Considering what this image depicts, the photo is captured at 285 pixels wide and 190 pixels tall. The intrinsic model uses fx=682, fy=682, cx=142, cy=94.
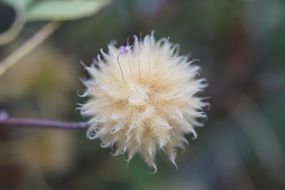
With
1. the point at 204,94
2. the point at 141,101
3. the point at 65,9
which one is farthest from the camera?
the point at 204,94

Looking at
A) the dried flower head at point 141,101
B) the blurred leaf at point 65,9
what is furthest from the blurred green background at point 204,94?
the dried flower head at point 141,101

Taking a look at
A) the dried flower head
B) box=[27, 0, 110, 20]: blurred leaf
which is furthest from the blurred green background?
the dried flower head

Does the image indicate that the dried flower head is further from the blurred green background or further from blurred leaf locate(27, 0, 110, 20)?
the blurred green background

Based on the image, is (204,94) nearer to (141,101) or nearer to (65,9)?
(65,9)

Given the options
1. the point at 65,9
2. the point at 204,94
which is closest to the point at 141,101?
the point at 65,9

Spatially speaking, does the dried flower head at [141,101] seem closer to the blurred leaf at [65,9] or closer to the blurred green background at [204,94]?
the blurred leaf at [65,9]

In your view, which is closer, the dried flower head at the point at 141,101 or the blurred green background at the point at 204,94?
the dried flower head at the point at 141,101

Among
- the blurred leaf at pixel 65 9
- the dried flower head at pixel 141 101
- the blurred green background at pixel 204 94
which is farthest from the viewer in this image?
the blurred green background at pixel 204 94
